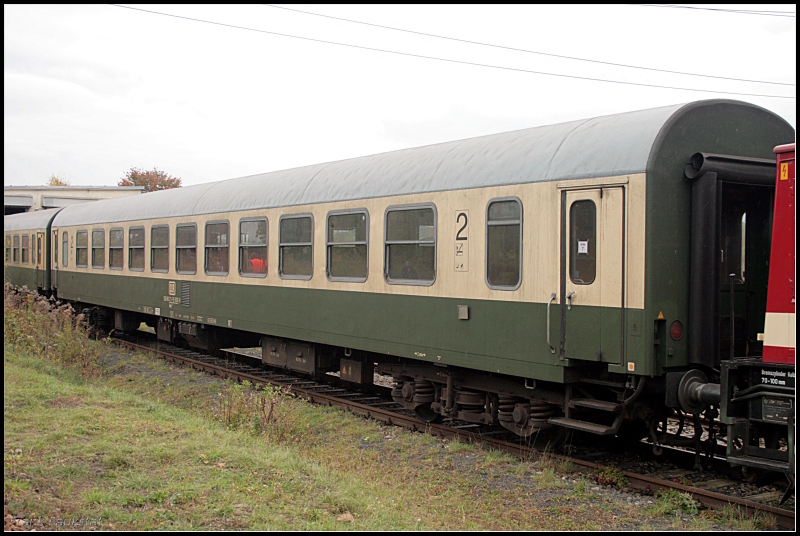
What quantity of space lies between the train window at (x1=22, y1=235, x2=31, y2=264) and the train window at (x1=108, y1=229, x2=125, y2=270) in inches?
312

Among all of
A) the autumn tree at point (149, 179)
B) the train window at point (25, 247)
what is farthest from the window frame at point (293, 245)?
the autumn tree at point (149, 179)

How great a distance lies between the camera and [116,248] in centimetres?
1761

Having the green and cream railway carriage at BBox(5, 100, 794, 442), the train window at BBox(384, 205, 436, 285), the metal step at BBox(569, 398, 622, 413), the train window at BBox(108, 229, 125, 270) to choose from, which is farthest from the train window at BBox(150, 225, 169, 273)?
the metal step at BBox(569, 398, 622, 413)

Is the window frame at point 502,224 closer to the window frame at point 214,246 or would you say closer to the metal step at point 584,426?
the metal step at point 584,426

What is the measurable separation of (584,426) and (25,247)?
23062 millimetres

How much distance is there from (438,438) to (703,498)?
11.1 feet

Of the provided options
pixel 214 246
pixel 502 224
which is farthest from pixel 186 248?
pixel 502 224

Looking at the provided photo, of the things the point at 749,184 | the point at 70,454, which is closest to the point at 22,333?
the point at 70,454

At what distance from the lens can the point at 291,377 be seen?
13.1 m

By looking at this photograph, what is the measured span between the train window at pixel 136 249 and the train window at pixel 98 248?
1784 millimetres

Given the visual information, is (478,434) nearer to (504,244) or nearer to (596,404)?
(596,404)

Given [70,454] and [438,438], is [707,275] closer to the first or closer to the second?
[438,438]

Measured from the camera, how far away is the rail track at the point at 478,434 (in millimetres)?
6234

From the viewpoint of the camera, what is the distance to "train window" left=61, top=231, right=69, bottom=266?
20.6 metres
